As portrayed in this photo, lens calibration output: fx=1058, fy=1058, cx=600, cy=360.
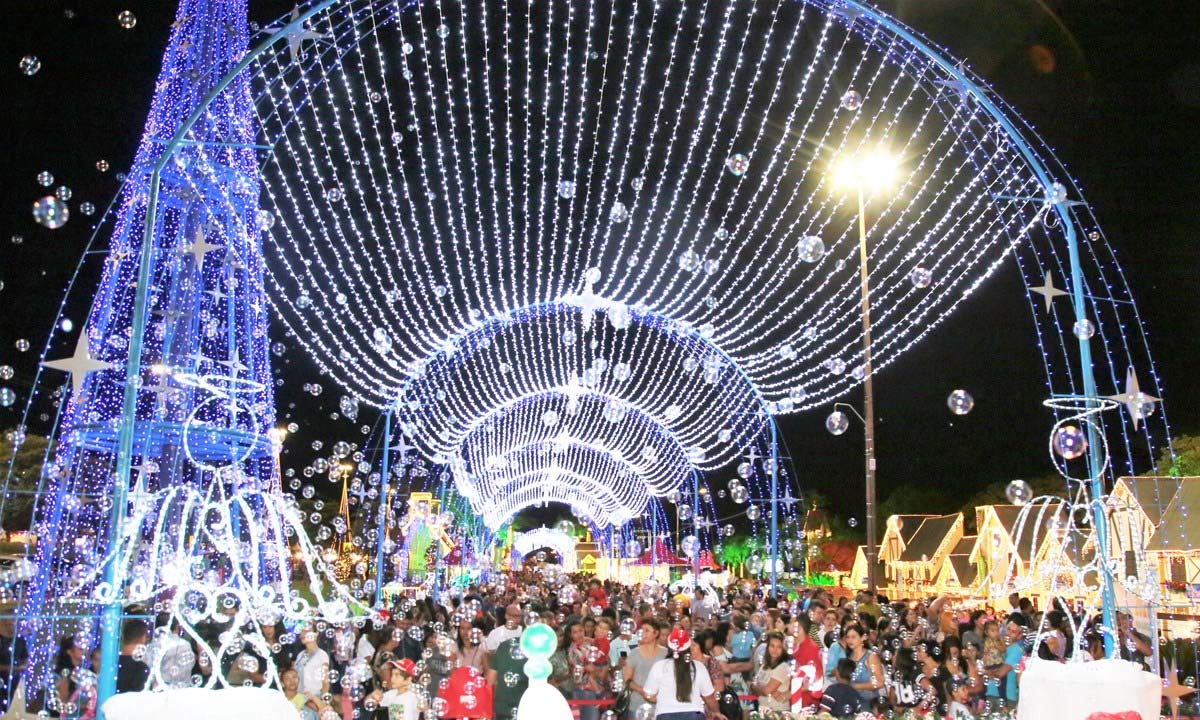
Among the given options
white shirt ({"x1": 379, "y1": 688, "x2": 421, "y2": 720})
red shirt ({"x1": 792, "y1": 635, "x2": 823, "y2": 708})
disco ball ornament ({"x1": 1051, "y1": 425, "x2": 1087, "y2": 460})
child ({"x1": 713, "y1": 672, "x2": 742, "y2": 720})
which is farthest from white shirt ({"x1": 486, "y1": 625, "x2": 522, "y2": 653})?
disco ball ornament ({"x1": 1051, "y1": 425, "x2": 1087, "y2": 460})

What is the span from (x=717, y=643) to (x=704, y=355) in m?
15.9

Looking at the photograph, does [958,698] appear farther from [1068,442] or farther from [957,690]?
[1068,442]

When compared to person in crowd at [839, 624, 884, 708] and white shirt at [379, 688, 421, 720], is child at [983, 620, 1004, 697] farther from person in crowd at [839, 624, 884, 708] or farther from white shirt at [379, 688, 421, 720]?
white shirt at [379, 688, 421, 720]

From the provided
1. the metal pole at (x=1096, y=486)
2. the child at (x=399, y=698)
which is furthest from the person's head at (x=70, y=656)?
the metal pole at (x=1096, y=486)

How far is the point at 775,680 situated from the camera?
9273 millimetres

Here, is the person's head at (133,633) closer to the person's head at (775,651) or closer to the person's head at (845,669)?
the person's head at (775,651)

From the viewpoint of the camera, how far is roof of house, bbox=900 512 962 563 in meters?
53.0

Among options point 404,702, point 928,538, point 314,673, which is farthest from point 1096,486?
point 928,538

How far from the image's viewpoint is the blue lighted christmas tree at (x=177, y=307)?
1261 cm

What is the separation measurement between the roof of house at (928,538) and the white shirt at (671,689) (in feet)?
154

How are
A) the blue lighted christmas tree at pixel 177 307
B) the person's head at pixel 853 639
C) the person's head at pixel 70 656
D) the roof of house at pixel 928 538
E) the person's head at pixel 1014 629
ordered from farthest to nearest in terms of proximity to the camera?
the roof of house at pixel 928 538 → the blue lighted christmas tree at pixel 177 307 → the person's head at pixel 1014 629 → the person's head at pixel 70 656 → the person's head at pixel 853 639

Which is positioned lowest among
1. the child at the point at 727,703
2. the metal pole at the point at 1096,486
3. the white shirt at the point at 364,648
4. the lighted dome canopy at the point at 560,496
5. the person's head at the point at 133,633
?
the child at the point at 727,703

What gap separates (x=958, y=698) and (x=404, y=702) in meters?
4.54

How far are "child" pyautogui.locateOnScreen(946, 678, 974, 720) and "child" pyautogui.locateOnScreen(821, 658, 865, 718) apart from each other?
77 cm
